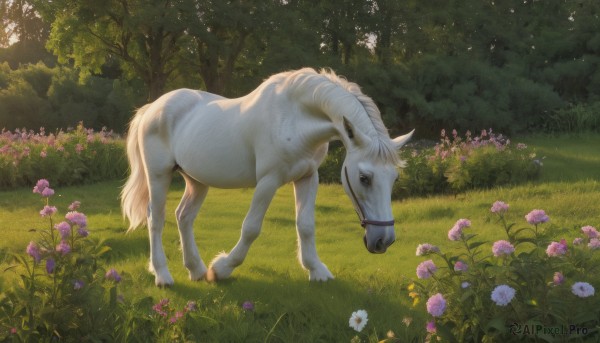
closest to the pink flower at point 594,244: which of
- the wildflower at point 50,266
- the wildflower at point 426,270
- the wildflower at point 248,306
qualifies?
the wildflower at point 426,270

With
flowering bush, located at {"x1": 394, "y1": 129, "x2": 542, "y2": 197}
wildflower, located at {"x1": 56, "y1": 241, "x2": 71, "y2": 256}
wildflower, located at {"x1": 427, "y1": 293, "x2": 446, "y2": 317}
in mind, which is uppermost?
wildflower, located at {"x1": 56, "y1": 241, "x2": 71, "y2": 256}

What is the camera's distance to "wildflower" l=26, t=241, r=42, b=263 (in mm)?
3137

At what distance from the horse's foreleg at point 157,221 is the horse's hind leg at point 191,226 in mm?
169

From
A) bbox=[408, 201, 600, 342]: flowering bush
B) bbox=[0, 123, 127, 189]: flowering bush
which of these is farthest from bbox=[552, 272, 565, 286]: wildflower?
bbox=[0, 123, 127, 189]: flowering bush

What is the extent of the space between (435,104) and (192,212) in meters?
14.0

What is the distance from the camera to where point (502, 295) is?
272cm

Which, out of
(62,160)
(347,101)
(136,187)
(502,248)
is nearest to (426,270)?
(502,248)

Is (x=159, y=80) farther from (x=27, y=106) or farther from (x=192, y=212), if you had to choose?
(x=192, y=212)

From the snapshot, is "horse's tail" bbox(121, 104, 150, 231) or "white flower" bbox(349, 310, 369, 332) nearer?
"white flower" bbox(349, 310, 369, 332)

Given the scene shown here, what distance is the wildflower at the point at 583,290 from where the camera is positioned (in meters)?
2.76

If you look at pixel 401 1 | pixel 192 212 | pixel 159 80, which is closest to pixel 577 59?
pixel 401 1

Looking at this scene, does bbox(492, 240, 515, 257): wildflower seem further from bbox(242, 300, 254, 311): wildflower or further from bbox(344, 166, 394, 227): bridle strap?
bbox(242, 300, 254, 311): wildflower

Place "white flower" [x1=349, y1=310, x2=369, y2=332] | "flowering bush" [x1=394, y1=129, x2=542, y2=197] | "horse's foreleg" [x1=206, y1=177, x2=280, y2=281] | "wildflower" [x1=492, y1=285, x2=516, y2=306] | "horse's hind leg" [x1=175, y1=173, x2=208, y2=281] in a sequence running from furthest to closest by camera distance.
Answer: "flowering bush" [x1=394, y1=129, x2=542, y2=197], "horse's hind leg" [x1=175, y1=173, x2=208, y2=281], "horse's foreleg" [x1=206, y1=177, x2=280, y2=281], "white flower" [x1=349, y1=310, x2=369, y2=332], "wildflower" [x1=492, y1=285, x2=516, y2=306]

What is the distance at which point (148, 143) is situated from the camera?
5203 mm
